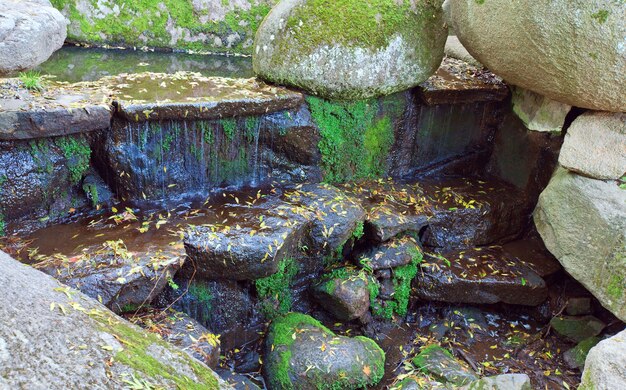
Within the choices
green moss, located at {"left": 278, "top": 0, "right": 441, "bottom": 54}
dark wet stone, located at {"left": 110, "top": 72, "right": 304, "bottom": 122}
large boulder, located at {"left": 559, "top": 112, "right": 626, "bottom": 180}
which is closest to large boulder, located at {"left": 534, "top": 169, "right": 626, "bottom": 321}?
large boulder, located at {"left": 559, "top": 112, "right": 626, "bottom": 180}

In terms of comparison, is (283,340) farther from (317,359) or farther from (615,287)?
(615,287)

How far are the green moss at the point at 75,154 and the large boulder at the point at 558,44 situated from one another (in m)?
4.15

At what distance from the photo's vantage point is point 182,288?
4.84 meters

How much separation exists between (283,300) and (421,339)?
163 centimetres

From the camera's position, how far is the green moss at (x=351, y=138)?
6.17 meters

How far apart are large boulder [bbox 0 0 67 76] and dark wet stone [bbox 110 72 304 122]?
106 centimetres

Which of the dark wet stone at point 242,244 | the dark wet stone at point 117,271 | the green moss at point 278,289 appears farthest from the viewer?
the green moss at point 278,289

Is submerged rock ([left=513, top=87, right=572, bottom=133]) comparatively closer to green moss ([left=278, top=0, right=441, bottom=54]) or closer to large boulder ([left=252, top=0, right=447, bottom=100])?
large boulder ([left=252, top=0, right=447, bottom=100])

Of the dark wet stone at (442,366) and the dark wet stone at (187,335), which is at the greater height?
the dark wet stone at (187,335)

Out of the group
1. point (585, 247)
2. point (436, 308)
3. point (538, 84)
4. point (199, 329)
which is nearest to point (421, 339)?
point (436, 308)

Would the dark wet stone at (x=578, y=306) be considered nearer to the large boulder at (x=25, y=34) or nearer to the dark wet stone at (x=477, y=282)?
the dark wet stone at (x=477, y=282)

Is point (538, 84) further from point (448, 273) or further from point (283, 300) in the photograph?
point (283, 300)

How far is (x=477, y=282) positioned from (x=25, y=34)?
16.6 feet

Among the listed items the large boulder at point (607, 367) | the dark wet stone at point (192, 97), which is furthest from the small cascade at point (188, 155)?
the large boulder at point (607, 367)
